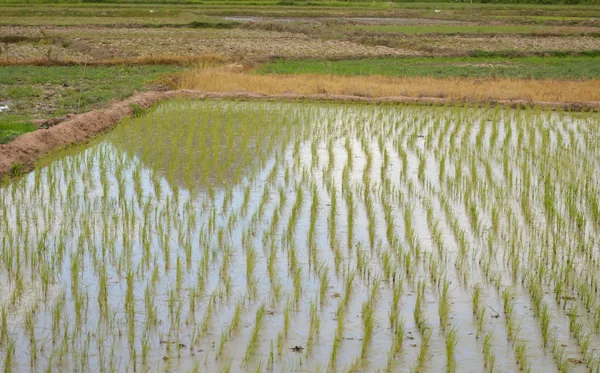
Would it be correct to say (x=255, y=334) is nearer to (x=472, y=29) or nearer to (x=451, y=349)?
(x=451, y=349)

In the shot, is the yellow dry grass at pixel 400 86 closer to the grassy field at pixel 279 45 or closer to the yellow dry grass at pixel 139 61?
the grassy field at pixel 279 45

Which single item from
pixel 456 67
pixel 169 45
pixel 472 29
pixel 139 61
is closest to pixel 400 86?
pixel 456 67

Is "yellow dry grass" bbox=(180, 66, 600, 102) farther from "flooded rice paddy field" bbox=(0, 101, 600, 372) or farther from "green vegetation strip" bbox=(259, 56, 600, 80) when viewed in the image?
"flooded rice paddy field" bbox=(0, 101, 600, 372)

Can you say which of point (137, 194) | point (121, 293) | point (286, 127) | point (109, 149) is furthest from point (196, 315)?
point (286, 127)

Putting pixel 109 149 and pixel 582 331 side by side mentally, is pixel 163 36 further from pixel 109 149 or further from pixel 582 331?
pixel 582 331

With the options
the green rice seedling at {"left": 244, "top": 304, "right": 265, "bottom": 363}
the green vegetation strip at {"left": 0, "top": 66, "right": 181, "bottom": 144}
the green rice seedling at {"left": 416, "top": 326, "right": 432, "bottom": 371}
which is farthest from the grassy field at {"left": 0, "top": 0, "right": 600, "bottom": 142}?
the green rice seedling at {"left": 416, "top": 326, "right": 432, "bottom": 371}

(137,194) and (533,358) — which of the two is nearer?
(533,358)
